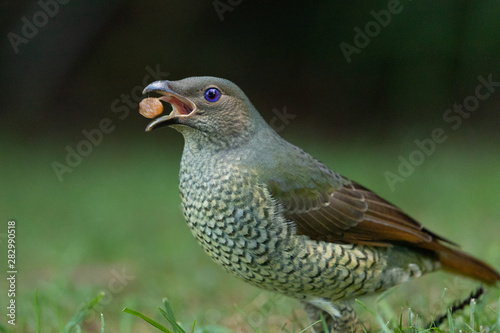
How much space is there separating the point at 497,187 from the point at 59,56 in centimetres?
694

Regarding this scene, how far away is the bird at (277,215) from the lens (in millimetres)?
3014

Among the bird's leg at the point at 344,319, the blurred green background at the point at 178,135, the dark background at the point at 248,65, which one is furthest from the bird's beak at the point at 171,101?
the dark background at the point at 248,65

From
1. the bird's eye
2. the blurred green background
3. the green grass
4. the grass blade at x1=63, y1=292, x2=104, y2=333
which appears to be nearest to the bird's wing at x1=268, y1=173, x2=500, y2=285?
the green grass

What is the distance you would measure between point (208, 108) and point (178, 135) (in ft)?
25.3

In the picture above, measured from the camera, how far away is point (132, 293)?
4570 millimetres

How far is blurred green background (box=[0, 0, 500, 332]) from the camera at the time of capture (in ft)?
19.1

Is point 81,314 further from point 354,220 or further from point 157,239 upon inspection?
point 157,239

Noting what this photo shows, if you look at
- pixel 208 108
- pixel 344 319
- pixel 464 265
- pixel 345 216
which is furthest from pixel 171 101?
pixel 464 265

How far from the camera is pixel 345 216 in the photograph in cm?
331

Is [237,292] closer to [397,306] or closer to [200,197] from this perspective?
[397,306]

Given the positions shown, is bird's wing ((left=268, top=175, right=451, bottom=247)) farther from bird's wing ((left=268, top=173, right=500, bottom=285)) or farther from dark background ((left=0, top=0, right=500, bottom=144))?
Result: dark background ((left=0, top=0, right=500, bottom=144))

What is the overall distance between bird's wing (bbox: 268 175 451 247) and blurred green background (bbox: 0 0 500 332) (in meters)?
1.69

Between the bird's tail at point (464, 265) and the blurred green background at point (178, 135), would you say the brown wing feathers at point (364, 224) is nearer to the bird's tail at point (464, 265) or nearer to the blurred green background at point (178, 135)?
the bird's tail at point (464, 265)

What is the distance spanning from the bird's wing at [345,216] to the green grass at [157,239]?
14.3 inches
